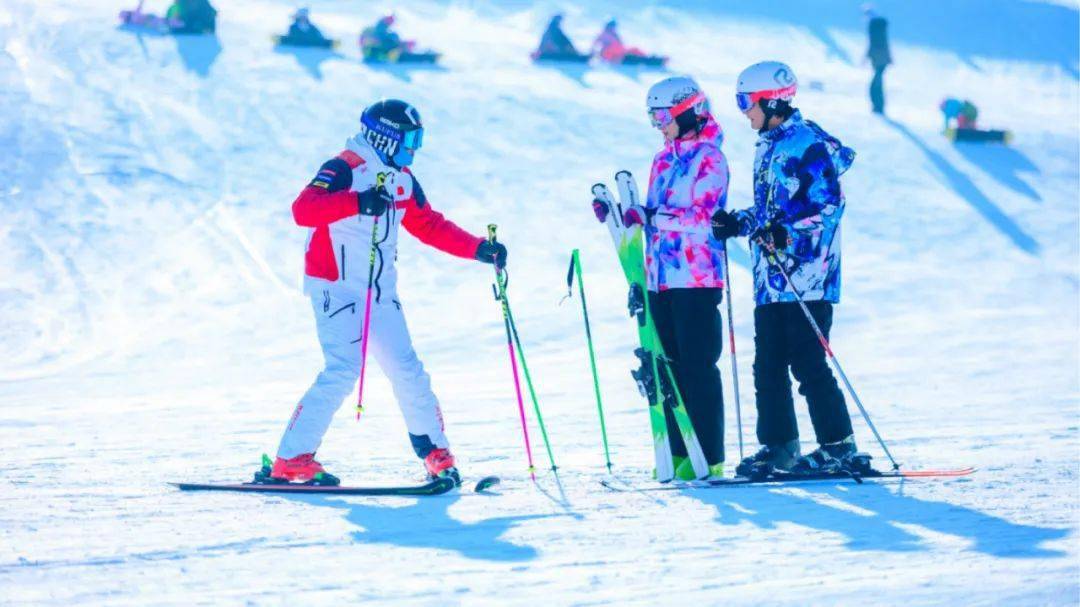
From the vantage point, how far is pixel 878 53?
18188 mm

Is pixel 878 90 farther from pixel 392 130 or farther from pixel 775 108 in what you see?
pixel 392 130

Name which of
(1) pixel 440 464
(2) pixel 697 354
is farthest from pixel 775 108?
(1) pixel 440 464

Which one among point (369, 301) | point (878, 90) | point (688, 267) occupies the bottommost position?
point (369, 301)

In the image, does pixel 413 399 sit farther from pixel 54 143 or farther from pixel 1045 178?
pixel 1045 178

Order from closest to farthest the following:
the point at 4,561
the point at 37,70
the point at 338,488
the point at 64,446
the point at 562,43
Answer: the point at 4,561, the point at 338,488, the point at 64,446, the point at 37,70, the point at 562,43

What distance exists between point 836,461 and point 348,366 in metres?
1.86

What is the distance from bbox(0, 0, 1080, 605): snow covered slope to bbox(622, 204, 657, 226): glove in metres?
0.99

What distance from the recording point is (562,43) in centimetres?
Answer: 2009

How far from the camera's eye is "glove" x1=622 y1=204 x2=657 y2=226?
5266 millimetres

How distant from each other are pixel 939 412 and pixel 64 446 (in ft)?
14.3

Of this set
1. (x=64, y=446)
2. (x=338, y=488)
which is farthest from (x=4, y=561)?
(x=64, y=446)

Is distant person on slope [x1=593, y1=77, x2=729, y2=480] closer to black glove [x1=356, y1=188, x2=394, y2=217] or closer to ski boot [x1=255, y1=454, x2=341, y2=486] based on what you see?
black glove [x1=356, y1=188, x2=394, y2=217]

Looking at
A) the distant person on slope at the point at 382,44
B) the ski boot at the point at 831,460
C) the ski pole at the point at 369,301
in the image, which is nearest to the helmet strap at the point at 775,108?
the ski boot at the point at 831,460

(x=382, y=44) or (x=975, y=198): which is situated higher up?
(x=382, y=44)
